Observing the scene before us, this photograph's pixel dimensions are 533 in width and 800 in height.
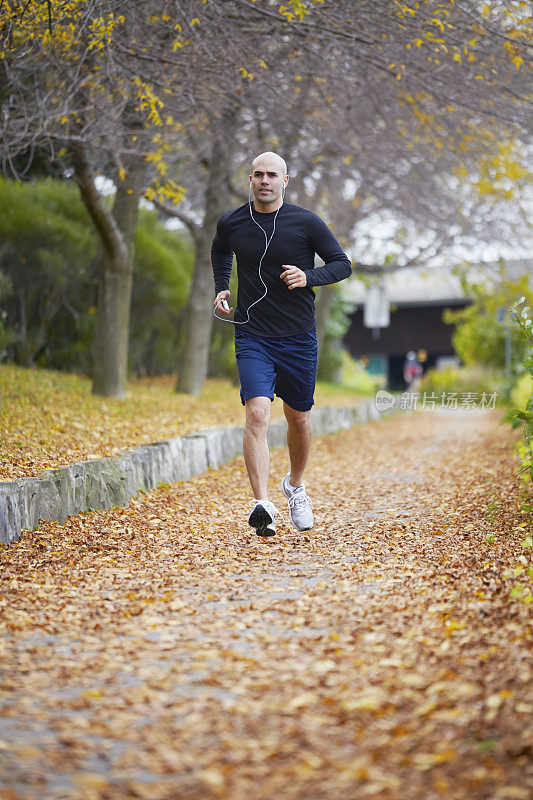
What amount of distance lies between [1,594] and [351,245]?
1578 centimetres

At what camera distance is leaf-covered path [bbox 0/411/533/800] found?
2.28 m

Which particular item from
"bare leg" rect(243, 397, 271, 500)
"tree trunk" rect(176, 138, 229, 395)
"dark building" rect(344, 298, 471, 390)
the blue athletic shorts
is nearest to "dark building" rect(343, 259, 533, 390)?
"dark building" rect(344, 298, 471, 390)

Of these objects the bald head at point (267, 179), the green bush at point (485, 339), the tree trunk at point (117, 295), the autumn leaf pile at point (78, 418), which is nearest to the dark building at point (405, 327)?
the green bush at point (485, 339)

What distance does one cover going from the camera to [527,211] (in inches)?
674

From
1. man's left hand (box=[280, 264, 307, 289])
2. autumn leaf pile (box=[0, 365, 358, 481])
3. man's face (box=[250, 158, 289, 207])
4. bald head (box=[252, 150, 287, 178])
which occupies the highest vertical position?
bald head (box=[252, 150, 287, 178])

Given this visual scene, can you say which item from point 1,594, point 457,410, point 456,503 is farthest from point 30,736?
point 457,410

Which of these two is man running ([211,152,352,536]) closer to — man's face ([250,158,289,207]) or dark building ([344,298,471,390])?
man's face ([250,158,289,207])

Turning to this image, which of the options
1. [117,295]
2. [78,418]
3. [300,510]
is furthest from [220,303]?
[117,295]

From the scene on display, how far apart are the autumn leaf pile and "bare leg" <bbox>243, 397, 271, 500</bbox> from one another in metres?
1.39

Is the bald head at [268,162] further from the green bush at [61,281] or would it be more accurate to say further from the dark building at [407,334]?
the dark building at [407,334]

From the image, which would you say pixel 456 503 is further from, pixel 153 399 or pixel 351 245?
pixel 351 245

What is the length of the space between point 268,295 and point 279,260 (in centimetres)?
21

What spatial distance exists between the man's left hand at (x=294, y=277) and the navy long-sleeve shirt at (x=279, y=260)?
0.48 feet

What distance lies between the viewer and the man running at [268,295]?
195 inches
